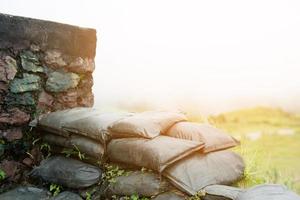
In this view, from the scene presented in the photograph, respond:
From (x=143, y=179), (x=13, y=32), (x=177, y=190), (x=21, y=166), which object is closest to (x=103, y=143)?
→ (x=143, y=179)

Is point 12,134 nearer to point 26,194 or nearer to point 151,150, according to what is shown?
point 26,194

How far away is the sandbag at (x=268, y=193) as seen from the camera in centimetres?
207

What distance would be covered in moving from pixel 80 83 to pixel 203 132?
1.37 metres

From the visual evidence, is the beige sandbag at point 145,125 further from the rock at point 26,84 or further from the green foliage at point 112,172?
the rock at point 26,84

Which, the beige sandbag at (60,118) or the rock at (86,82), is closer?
the beige sandbag at (60,118)

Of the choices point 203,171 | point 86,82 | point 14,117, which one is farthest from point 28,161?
point 203,171

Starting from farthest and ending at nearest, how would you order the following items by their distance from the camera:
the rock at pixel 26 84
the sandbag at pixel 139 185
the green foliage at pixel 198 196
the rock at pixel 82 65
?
the rock at pixel 82 65 < the rock at pixel 26 84 < the sandbag at pixel 139 185 < the green foliage at pixel 198 196

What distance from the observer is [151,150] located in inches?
101

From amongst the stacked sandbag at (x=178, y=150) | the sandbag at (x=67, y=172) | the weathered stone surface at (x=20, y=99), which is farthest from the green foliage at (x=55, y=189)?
the weathered stone surface at (x=20, y=99)

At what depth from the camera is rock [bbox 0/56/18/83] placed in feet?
10.2

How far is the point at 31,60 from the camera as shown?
3307 millimetres

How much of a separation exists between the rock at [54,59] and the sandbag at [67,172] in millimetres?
809

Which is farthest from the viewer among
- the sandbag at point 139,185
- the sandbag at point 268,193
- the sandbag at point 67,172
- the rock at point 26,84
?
the rock at point 26,84

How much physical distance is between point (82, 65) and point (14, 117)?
768mm
